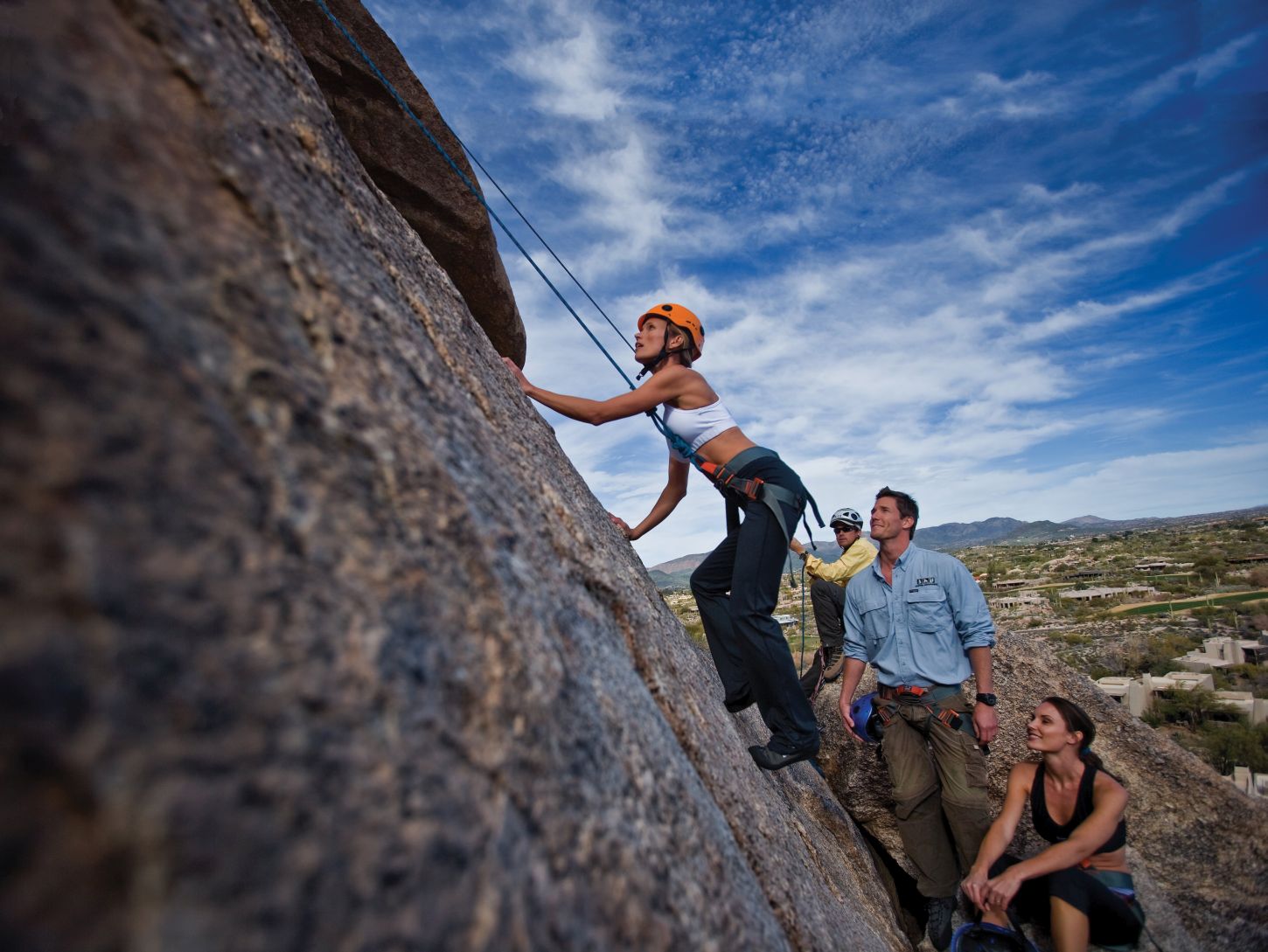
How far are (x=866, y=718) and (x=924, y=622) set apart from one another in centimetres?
133

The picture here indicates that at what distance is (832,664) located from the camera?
9.27 m

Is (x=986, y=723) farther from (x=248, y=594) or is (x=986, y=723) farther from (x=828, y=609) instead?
(x=248, y=594)

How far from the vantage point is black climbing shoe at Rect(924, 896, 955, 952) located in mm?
5633

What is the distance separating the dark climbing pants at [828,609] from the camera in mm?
8914

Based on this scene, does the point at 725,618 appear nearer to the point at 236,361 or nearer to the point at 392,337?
the point at 392,337

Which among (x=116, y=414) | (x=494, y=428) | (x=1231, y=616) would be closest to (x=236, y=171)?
(x=116, y=414)

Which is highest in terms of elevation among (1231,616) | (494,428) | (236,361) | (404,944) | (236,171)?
(236,171)

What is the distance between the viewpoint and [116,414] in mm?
941

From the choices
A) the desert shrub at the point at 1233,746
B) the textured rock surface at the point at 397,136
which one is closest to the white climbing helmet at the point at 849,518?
the textured rock surface at the point at 397,136

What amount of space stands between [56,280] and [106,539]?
0.45 meters

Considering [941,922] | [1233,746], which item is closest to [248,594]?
[941,922]

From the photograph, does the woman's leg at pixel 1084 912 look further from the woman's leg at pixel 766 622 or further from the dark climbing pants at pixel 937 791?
the woman's leg at pixel 766 622

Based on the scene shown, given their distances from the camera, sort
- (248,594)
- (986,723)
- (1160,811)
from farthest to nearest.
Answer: (1160,811) → (986,723) → (248,594)

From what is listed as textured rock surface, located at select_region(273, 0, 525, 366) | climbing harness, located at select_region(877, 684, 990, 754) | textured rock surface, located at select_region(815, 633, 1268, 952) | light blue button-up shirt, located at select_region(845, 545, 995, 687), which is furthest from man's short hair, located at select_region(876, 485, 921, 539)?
textured rock surface, located at select_region(273, 0, 525, 366)
